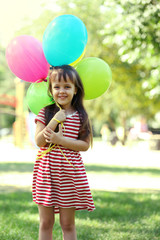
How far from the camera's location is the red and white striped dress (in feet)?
9.36

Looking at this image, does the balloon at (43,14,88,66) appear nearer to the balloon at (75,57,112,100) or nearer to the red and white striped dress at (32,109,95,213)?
the balloon at (75,57,112,100)

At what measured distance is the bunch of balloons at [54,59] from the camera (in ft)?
10.4

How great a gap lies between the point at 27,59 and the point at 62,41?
374 mm

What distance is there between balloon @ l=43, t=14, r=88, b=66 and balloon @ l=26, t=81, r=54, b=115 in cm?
24

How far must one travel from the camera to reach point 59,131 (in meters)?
2.88

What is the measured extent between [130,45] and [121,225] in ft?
10.9

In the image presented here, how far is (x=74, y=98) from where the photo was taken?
10.2 feet

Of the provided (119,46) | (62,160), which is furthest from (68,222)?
(119,46)

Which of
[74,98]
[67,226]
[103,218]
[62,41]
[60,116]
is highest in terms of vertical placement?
[62,41]

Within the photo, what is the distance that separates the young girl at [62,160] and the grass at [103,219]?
2.78ft

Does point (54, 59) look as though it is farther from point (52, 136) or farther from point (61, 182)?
point (61, 182)

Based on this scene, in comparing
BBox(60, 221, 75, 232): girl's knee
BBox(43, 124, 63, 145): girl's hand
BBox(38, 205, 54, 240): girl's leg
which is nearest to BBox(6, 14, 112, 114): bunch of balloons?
BBox(43, 124, 63, 145): girl's hand

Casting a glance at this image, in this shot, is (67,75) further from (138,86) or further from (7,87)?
(7,87)

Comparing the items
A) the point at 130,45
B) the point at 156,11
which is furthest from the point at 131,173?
the point at 156,11
